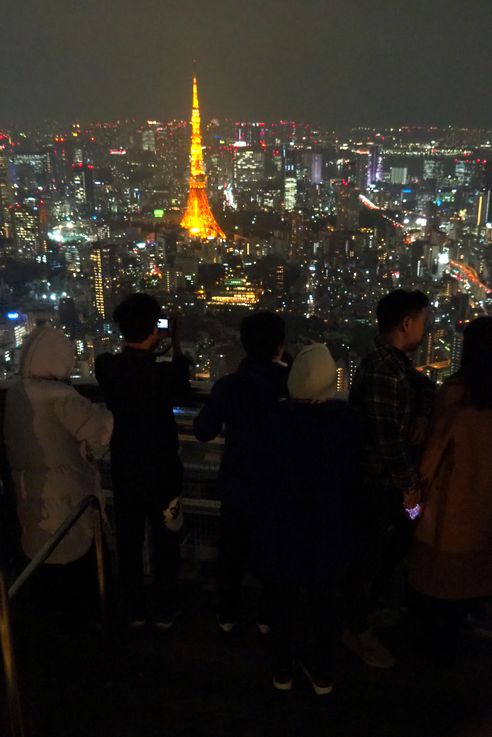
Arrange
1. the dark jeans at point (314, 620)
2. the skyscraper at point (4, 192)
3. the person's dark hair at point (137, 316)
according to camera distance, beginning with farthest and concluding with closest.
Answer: the skyscraper at point (4, 192)
the person's dark hair at point (137, 316)
the dark jeans at point (314, 620)

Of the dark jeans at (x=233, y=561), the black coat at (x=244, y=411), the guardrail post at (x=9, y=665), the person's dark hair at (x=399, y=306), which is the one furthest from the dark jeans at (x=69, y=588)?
the person's dark hair at (x=399, y=306)

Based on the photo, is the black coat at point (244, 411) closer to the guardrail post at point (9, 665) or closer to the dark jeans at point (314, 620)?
the dark jeans at point (314, 620)

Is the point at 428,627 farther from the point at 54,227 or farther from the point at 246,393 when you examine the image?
the point at 54,227

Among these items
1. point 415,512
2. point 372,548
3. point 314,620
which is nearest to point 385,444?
point 415,512

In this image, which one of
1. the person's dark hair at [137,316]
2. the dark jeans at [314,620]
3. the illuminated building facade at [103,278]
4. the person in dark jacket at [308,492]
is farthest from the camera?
the illuminated building facade at [103,278]

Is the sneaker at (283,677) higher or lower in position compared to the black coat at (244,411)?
lower

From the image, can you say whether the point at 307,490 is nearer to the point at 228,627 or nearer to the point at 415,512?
the point at 415,512

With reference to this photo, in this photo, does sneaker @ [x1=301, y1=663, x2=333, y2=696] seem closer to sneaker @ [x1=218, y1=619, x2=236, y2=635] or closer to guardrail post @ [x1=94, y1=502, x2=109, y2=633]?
sneaker @ [x1=218, y1=619, x2=236, y2=635]
